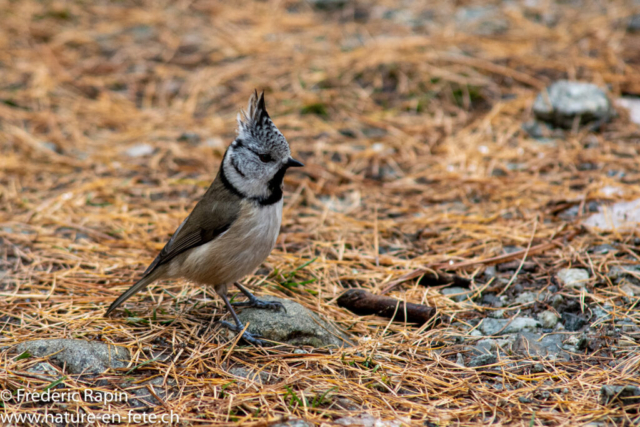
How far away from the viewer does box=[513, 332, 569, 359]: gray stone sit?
3281mm

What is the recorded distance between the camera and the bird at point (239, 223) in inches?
141

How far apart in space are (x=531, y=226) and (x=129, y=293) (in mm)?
2947

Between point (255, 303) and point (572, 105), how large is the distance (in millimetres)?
3993

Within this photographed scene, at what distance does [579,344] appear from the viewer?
3.32 metres

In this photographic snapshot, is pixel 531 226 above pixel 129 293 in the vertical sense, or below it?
below

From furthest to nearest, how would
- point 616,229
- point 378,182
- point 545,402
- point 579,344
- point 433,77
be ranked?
point 433,77
point 378,182
point 616,229
point 579,344
point 545,402

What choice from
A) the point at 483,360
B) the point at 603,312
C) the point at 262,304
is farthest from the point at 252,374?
the point at 603,312

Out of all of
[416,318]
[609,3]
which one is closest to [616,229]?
[416,318]

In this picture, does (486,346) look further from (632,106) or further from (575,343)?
(632,106)

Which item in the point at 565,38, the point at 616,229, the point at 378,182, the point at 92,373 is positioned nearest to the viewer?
the point at 92,373

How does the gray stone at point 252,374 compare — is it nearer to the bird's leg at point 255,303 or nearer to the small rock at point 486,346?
the bird's leg at point 255,303

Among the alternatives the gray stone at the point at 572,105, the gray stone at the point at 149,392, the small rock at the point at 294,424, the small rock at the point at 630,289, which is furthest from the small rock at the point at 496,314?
the gray stone at the point at 572,105

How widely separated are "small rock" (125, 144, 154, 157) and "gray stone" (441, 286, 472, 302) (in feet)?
11.6

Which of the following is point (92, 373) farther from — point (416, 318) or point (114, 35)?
point (114, 35)
